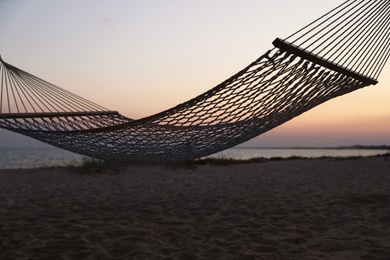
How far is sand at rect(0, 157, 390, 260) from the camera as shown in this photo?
2.26 metres

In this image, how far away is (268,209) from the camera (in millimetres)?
3541

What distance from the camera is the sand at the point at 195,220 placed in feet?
7.41

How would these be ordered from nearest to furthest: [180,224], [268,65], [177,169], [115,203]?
1. [268,65]
2. [180,224]
3. [115,203]
4. [177,169]

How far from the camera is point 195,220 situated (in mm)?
3119

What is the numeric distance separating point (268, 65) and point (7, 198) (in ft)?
11.7

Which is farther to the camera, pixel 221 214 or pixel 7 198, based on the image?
pixel 7 198

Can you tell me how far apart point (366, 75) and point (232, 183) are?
3435 mm

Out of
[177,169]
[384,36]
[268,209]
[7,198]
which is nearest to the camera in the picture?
[384,36]

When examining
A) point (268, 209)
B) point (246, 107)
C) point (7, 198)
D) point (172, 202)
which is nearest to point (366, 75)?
point (246, 107)

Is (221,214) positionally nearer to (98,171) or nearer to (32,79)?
(32,79)

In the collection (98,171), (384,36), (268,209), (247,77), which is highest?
(384,36)

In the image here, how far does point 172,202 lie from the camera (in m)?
4.05

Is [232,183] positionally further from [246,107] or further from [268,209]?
[246,107]

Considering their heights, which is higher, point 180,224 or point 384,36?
point 384,36
